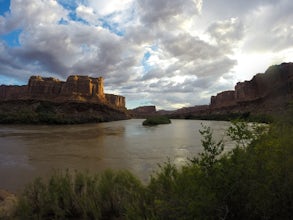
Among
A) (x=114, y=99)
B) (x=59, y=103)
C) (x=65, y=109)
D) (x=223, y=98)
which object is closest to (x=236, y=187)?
(x=65, y=109)

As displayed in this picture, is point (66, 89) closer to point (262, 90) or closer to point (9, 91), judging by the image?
point (9, 91)

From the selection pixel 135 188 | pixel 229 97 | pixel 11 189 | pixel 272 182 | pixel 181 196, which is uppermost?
pixel 229 97

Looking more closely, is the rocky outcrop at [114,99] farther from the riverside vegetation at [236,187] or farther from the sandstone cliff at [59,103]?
the riverside vegetation at [236,187]

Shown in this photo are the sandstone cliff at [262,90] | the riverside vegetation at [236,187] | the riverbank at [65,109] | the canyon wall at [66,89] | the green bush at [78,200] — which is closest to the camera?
the riverside vegetation at [236,187]

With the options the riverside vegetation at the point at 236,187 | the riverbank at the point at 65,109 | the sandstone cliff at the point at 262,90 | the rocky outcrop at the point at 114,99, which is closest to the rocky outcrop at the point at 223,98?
the sandstone cliff at the point at 262,90

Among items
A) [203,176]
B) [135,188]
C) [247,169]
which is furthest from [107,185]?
[247,169]

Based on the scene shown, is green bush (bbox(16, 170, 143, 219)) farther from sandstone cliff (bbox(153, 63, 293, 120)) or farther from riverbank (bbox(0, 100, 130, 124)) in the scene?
sandstone cliff (bbox(153, 63, 293, 120))

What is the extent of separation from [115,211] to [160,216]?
63.3 inches

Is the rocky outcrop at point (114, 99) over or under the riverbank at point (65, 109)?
over

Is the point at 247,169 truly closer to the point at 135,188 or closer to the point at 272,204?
the point at 272,204

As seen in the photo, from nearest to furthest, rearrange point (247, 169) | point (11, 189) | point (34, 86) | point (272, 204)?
point (272, 204) → point (247, 169) → point (11, 189) → point (34, 86)

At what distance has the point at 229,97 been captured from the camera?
14750cm

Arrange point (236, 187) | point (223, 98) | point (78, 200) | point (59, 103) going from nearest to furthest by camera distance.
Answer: point (236, 187) → point (78, 200) → point (59, 103) → point (223, 98)

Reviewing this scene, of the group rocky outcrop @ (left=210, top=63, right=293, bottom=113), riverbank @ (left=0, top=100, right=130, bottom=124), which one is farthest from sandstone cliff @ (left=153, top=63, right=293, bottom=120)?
riverbank @ (left=0, top=100, right=130, bottom=124)
